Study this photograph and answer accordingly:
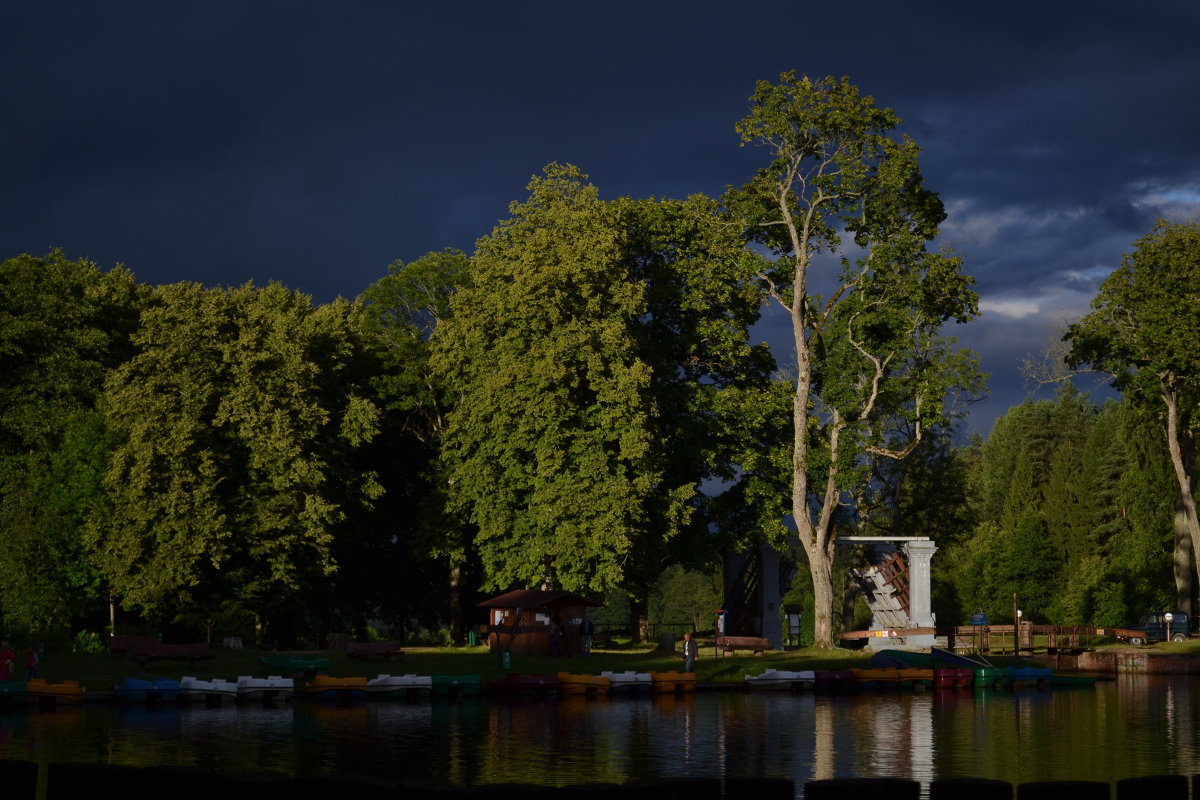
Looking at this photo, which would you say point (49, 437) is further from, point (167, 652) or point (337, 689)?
point (337, 689)

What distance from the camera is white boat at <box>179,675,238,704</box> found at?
137ft

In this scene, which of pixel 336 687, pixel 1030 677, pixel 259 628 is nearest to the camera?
pixel 336 687

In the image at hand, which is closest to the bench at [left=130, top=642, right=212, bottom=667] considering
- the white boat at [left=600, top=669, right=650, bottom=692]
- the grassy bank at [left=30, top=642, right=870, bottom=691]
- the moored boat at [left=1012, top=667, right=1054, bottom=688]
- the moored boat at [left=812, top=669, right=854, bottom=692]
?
the grassy bank at [left=30, top=642, right=870, bottom=691]

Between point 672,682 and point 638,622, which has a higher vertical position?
point 638,622

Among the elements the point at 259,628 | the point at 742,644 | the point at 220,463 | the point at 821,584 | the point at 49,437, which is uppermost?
the point at 49,437

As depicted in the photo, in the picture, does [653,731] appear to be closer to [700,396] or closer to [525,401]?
[525,401]

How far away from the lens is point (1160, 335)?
67938 millimetres

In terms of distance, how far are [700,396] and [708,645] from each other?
472 inches

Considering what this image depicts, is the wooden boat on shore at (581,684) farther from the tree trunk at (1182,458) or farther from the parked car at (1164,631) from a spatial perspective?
the tree trunk at (1182,458)

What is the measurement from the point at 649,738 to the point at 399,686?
14.3m

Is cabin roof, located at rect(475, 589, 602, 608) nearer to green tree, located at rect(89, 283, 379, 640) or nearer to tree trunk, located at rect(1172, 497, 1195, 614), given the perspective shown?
green tree, located at rect(89, 283, 379, 640)

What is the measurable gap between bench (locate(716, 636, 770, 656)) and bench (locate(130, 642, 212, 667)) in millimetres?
20720

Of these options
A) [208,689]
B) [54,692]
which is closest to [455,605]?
[208,689]

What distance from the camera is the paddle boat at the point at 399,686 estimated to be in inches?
1725
